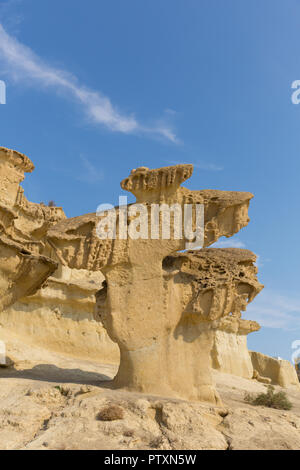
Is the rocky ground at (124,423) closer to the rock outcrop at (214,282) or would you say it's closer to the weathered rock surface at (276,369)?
the rock outcrop at (214,282)

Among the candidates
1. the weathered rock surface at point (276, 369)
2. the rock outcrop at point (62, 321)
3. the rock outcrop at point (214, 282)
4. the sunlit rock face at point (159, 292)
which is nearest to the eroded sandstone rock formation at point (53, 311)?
the rock outcrop at point (62, 321)

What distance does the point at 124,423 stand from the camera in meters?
7.73

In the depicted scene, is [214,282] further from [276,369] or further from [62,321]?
[276,369]

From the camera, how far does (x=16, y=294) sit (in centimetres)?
1227

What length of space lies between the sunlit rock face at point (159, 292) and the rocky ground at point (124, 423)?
1.16 m

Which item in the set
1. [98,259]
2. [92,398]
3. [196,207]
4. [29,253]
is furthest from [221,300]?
[29,253]

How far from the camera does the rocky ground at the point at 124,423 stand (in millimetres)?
7215

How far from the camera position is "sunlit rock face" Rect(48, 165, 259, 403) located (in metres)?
10.1

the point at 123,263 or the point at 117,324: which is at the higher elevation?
the point at 123,263

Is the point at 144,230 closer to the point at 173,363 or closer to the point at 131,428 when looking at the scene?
the point at 173,363

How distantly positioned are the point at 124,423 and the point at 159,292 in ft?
11.4

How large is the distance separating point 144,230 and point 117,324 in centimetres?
254
